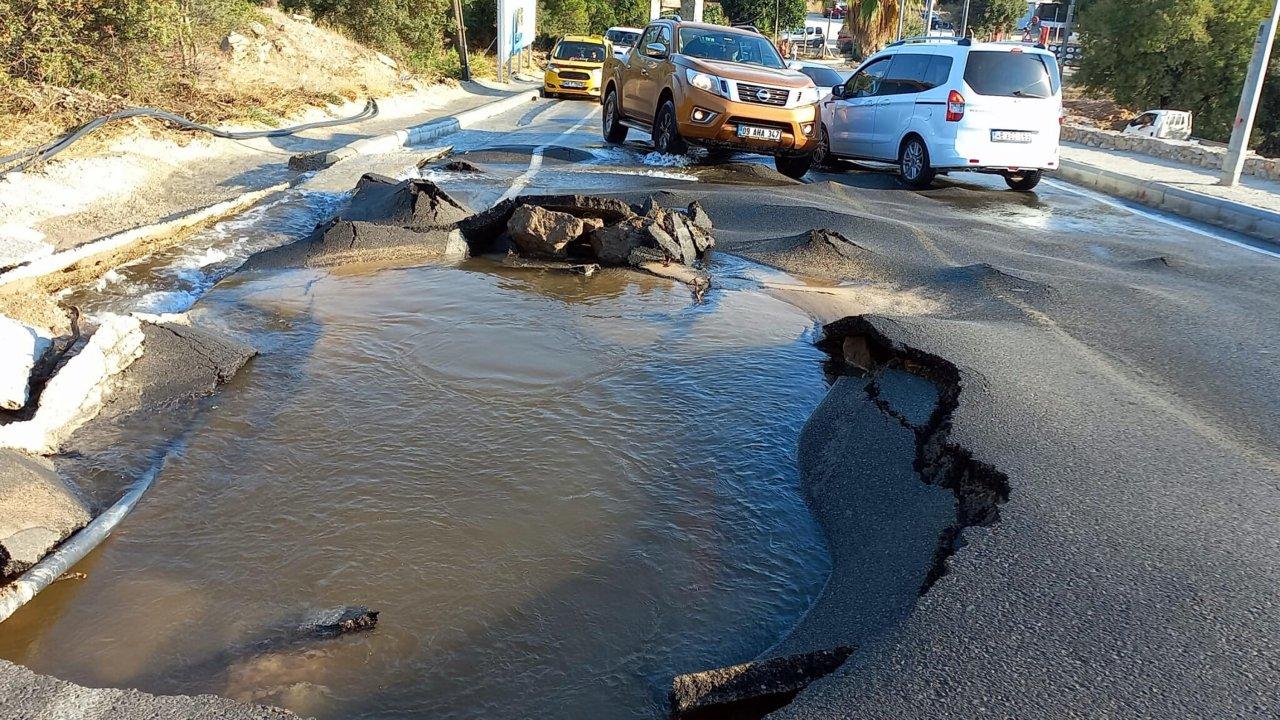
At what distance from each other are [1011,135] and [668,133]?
482cm

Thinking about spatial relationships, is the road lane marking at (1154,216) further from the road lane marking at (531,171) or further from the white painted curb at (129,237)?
the white painted curb at (129,237)

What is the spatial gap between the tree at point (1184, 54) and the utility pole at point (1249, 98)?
17883 mm

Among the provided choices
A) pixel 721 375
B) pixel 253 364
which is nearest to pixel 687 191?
pixel 721 375

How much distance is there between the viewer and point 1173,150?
61.9 ft

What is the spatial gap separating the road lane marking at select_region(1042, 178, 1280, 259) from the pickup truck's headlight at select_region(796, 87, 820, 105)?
14.1ft

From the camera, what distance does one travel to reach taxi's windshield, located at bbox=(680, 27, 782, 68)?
46.6 ft

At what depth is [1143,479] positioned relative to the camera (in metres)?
3.96

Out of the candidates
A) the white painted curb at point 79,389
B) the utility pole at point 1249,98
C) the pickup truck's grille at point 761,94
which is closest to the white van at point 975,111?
the pickup truck's grille at point 761,94

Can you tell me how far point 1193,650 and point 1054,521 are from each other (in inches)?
30.6

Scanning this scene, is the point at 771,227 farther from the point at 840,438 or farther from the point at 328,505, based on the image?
the point at 328,505

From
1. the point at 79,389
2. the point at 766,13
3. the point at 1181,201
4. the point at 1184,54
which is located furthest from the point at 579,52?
the point at 766,13

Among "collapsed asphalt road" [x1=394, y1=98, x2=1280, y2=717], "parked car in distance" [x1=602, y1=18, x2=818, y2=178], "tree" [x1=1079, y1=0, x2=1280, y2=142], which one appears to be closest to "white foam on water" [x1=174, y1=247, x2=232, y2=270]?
"collapsed asphalt road" [x1=394, y1=98, x2=1280, y2=717]

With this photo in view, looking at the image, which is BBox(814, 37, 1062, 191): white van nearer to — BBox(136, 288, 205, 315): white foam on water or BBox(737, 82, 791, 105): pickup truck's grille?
BBox(737, 82, 791, 105): pickup truck's grille

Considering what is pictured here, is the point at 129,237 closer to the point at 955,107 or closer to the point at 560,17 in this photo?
the point at 955,107
